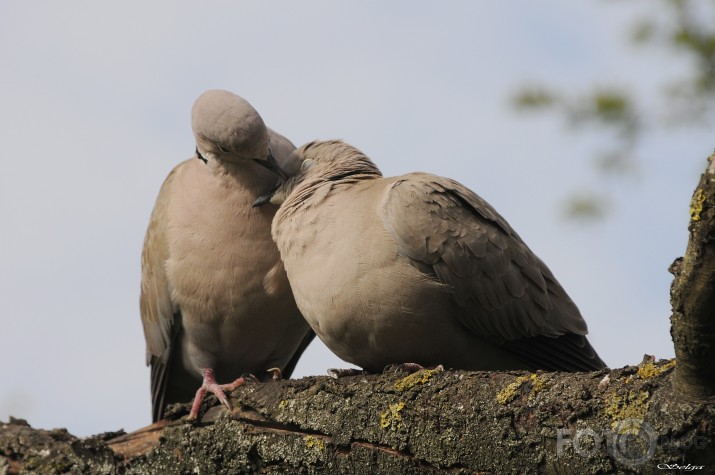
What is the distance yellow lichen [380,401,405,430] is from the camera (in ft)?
12.0

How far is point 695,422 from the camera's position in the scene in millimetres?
2902

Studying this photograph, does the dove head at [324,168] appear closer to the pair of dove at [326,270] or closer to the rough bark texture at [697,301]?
the pair of dove at [326,270]

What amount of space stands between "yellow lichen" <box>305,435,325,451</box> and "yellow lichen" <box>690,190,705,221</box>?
183 cm

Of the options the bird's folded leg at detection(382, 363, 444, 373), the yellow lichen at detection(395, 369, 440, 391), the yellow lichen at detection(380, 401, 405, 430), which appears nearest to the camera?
the yellow lichen at detection(380, 401, 405, 430)

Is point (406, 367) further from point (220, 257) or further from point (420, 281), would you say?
point (220, 257)

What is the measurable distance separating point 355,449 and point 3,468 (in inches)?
63.5

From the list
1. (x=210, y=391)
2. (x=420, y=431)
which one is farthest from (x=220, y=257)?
(x=420, y=431)

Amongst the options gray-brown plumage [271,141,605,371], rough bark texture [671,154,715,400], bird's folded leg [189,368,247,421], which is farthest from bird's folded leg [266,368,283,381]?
rough bark texture [671,154,715,400]

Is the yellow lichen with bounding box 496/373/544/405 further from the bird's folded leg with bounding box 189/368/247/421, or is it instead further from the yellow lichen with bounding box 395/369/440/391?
the bird's folded leg with bounding box 189/368/247/421

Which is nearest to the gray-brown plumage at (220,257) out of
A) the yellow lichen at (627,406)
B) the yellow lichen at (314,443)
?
the yellow lichen at (314,443)

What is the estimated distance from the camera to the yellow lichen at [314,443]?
3783 millimetres

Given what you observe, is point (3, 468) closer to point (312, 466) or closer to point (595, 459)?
point (312, 466)

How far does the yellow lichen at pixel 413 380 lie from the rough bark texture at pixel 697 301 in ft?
3.61

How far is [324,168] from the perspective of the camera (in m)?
5.21
